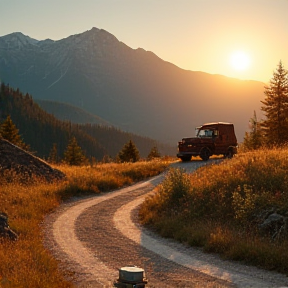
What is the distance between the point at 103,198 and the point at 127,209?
3280 mm

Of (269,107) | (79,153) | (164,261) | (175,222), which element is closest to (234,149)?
(269,107)

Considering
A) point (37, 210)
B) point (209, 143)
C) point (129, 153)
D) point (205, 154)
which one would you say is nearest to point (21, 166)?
point (37, 210)

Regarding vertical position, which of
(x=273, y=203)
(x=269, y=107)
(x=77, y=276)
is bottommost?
(x=77, y=276)

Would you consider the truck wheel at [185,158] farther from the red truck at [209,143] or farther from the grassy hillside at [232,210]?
the grassy hillside at [232,210]

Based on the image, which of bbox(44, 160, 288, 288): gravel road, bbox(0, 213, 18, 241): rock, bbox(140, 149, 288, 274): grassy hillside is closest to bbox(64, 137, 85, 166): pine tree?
bbox(140, 149, 288, 274): grassy hillside

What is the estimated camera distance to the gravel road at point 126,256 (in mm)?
8672

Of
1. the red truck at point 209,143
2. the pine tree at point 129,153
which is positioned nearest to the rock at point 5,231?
the red truck at point 209,143

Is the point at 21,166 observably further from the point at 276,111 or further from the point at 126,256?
the point at 276,111

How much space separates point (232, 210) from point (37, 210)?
321 inches

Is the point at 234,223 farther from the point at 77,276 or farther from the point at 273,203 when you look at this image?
the point at 77,276

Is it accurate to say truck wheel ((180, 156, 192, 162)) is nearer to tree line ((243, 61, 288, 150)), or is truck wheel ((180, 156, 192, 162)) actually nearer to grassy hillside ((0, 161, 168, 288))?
grassy hillside ((0, 161, 168, 288))

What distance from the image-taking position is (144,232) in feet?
45.2

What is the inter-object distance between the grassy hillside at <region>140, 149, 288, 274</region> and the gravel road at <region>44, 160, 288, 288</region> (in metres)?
0.48

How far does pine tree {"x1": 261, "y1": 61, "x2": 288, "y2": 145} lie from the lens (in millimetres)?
40688
